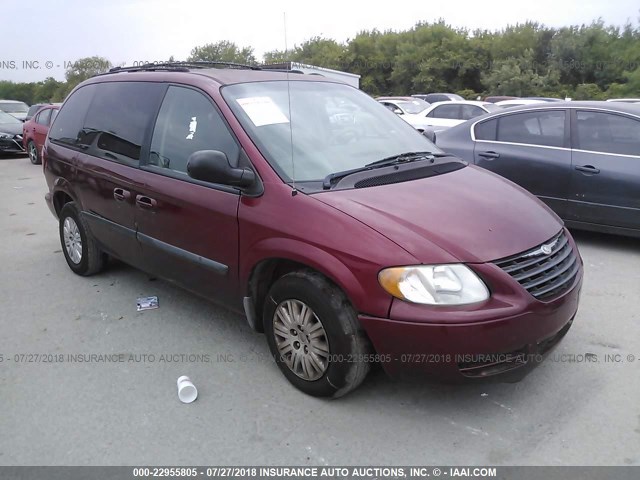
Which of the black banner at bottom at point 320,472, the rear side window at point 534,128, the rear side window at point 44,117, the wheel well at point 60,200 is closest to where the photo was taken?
the black banner at bottom at point 320,472

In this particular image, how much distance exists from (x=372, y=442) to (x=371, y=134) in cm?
201

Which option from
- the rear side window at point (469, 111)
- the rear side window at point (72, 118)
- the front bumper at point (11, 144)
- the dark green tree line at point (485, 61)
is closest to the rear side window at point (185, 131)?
the rear side window at point (72, 118)

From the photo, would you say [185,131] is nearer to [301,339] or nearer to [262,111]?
[262,111]

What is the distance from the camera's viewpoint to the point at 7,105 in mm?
21766

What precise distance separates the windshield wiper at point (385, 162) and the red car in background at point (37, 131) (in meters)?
12.3

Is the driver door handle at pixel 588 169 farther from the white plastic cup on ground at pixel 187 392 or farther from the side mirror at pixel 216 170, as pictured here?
the white plastic cup on ground at pixel 187 392

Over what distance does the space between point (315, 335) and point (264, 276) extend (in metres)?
0.52

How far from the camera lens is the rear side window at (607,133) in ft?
17.7

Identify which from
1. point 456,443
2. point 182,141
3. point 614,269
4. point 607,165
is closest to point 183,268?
point 182,141

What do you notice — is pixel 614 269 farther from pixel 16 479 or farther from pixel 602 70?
pixel 602 70

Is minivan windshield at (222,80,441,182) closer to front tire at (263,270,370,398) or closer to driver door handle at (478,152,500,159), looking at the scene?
front tire at (263,270,370,398)

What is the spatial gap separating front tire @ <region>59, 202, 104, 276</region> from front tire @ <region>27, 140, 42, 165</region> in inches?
419

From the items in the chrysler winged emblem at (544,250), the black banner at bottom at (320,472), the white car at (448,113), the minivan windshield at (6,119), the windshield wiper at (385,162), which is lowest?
the black banner at bottom at (320,472)

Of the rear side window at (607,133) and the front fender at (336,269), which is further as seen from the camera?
the rear side window at (607,133)
